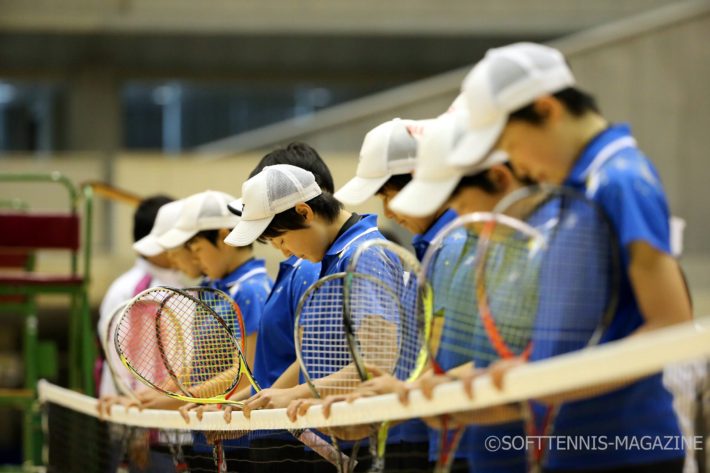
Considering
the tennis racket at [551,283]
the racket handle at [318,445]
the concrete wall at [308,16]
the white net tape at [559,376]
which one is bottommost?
the racket handle at [318,445]

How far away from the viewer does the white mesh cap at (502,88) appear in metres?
2.95

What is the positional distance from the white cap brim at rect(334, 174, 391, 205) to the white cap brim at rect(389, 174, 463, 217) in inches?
31.7

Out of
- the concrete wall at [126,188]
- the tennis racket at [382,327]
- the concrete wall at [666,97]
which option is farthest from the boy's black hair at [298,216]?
the concrete wall at [126,188]

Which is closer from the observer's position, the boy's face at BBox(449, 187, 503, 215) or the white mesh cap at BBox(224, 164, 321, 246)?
the boy's face at BBox(449, 187, 503, 215)

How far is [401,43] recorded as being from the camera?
18953mm

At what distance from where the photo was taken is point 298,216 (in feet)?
14.4

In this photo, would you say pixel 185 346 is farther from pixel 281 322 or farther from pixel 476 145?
pixel 476 145

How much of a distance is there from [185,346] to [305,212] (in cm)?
76

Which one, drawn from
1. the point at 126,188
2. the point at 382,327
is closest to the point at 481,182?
the point at 382,327

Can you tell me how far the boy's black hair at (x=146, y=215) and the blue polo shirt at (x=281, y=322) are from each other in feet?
7.45

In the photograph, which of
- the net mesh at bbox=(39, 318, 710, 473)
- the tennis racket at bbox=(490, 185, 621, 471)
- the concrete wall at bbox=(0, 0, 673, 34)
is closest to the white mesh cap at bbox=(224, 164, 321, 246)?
the net mesh at bbox=(39, 318, 710, 473)

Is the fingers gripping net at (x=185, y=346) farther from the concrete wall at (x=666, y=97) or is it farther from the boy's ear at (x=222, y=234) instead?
the concrete wall at (x=666, y=97)

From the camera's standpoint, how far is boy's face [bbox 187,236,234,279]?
5516 mm

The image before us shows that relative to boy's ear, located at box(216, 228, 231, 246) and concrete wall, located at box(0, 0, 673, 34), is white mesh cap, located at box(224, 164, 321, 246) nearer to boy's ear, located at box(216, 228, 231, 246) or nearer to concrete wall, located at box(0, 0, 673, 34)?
boy's ear, located at box(216, 228, 231, 246)
